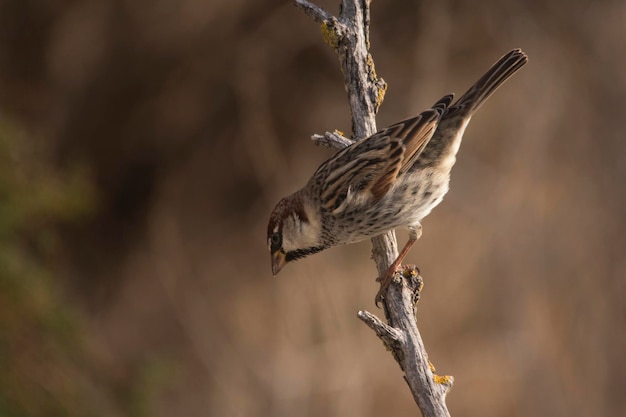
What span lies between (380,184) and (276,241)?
528 millimetres

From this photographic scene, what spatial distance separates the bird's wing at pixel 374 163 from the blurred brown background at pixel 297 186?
243cm

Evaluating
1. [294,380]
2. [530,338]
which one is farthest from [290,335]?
[530,338]

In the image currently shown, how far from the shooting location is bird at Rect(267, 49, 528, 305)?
326cm

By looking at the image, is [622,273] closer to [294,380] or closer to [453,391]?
[453,391]

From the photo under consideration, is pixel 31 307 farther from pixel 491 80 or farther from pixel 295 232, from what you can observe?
pixel 491 80

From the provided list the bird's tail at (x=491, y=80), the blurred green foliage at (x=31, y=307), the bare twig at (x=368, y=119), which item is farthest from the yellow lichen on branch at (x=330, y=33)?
the blurred green foliage at (x=31, y=307)

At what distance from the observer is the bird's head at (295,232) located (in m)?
3.38

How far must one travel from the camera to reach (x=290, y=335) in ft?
20.4

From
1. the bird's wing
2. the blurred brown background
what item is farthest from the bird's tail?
the blurred brown background

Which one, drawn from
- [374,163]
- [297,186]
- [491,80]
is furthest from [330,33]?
[297,186]

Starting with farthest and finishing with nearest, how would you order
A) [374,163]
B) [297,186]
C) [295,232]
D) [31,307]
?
[297,186] → [31,307] → [295,232] → [374,163]

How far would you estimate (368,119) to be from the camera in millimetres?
3291

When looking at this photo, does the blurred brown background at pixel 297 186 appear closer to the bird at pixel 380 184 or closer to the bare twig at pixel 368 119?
the bird at pixel 380 184

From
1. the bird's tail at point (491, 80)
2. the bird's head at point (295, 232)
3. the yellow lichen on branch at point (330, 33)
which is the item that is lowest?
the bird's head at point (295, 232)
